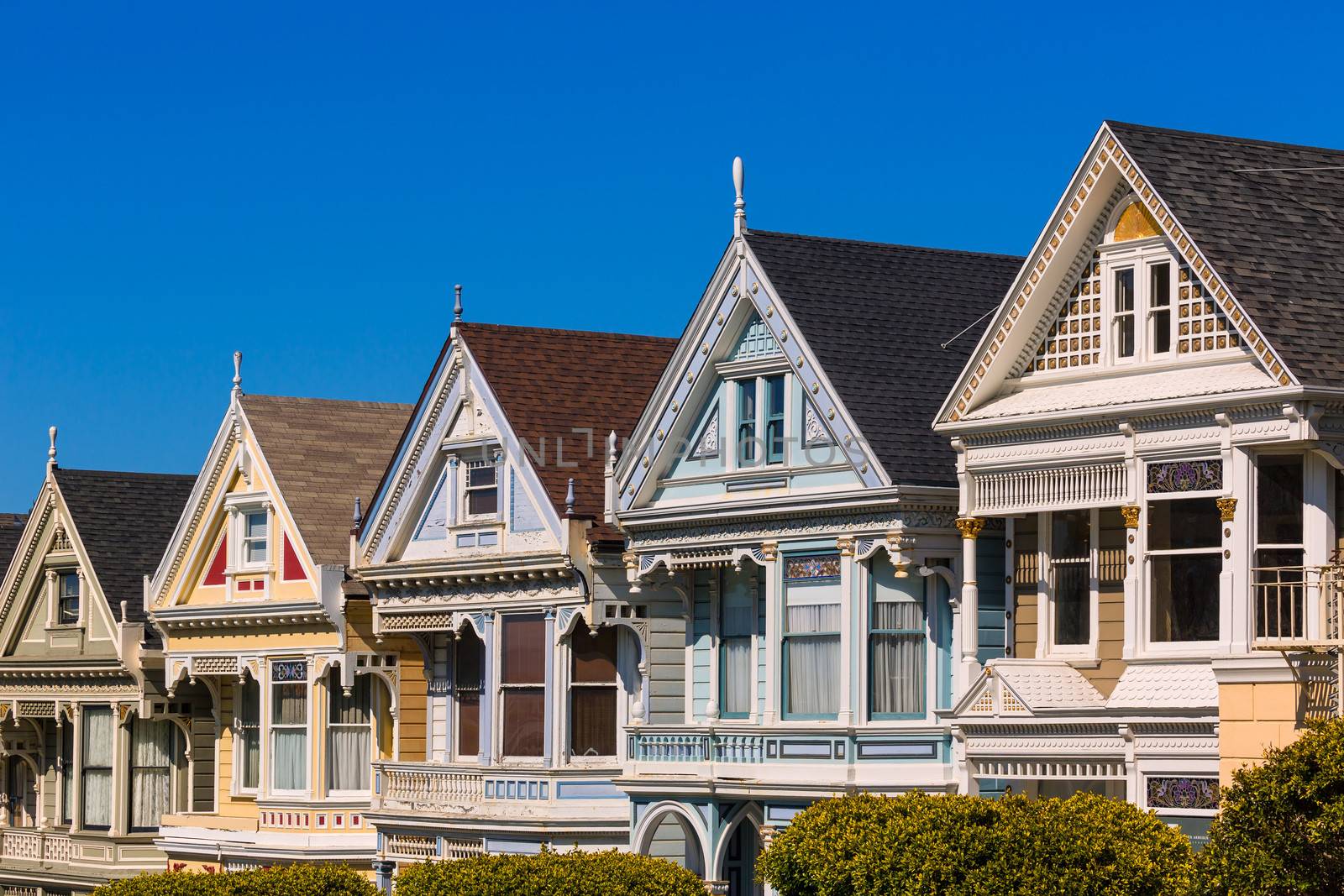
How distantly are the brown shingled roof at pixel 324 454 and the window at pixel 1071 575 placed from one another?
17.2 meters

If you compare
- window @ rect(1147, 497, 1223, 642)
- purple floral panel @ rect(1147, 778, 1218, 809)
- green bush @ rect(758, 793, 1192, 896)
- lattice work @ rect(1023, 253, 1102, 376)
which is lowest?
green bush @ rect(758, 793, 1192, 896)

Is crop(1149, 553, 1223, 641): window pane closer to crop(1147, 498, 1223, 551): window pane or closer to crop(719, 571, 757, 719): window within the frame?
crop(1147, 498, 1223, 551): window pane

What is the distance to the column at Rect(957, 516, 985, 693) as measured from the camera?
32.4m

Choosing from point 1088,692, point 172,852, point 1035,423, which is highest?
point 1035,423

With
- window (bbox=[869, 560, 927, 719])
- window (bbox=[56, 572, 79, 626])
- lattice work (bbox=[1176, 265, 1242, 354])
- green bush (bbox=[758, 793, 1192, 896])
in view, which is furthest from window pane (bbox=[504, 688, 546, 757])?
window (bbox=[56, 572, 79, 626])

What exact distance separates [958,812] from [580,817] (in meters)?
12.3

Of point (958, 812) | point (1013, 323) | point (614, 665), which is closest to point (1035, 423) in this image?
point (1013, 323)

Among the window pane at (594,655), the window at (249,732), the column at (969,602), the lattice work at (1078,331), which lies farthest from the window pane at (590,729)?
the lattice work at (1078,331)

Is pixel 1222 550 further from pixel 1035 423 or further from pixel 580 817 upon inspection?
pixel 580 817

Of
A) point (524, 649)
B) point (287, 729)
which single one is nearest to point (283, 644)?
point (287, 729)

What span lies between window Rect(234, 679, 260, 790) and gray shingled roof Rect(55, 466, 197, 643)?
309 centimetres

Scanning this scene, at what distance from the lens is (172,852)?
5041 centimetres

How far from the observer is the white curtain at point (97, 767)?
53.5 meters

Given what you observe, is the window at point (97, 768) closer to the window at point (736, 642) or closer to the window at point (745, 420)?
the window at point (736, 642)
